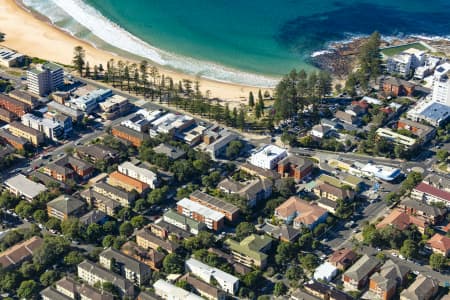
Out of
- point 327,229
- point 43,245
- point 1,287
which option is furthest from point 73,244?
point 327,229

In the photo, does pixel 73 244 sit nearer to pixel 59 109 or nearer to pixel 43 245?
pixel 43 245

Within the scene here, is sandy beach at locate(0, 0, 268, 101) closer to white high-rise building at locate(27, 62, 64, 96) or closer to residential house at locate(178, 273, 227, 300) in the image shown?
white high-rise building at locate(27, 62, 64, 96)

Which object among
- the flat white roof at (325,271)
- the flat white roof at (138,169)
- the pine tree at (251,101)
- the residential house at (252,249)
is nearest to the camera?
the flat white roof at (325,271)

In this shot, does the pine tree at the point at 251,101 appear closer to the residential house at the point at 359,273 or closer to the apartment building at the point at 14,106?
the apartment building at the point at 14,106

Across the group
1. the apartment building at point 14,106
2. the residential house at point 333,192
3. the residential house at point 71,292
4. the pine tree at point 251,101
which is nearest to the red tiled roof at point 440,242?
the residential house at point 333,192

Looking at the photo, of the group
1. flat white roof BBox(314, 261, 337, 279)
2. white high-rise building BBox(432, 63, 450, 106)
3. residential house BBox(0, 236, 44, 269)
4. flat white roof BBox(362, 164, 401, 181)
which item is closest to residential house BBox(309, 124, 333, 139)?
flat white roof BBox(362, 164, 401, 181)

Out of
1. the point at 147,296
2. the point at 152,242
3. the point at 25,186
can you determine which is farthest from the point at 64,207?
the point at 147,296
